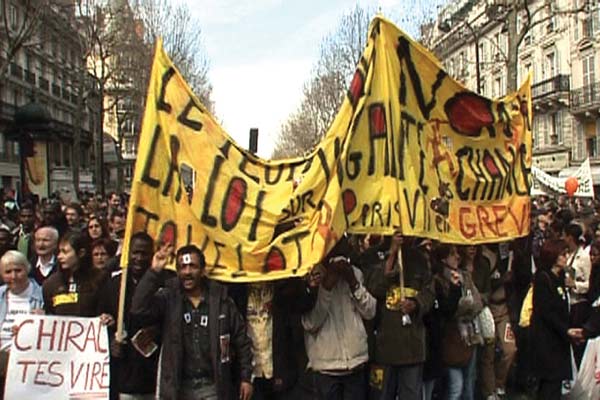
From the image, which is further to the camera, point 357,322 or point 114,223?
point 114,223

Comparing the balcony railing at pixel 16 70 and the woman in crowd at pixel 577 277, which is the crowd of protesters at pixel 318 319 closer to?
the woman in crowd at pixel 577 277

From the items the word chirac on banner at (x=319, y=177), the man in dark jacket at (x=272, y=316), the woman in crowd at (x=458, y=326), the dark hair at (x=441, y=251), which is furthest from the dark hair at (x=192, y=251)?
the dark hair at (x=441, y=251)

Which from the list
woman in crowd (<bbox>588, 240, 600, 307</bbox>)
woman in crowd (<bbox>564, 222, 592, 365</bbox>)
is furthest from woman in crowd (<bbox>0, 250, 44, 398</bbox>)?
woman in crowd (<bbox>588, 240, 600, 307</bbox>)

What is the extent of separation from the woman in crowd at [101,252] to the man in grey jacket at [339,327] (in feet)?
5.61

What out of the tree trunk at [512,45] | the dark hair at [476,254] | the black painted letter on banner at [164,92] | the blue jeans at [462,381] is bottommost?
the blue jeans at [462,381]

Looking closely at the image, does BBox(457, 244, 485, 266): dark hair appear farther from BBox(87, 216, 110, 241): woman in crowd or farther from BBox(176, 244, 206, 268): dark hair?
BBox(87, 216, 110, 241): woman in crowd

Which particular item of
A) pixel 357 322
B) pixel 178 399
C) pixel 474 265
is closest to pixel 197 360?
pixel 178 399

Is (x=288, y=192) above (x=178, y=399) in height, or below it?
above

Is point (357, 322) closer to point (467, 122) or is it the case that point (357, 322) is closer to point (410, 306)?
point (410, 306)

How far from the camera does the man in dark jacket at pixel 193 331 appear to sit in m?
5.25

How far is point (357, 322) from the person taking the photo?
6.08m

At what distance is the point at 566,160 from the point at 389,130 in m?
44.3

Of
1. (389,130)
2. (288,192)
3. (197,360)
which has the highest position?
(389,130)

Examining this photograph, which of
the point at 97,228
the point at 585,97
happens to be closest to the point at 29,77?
the point at 585,97
